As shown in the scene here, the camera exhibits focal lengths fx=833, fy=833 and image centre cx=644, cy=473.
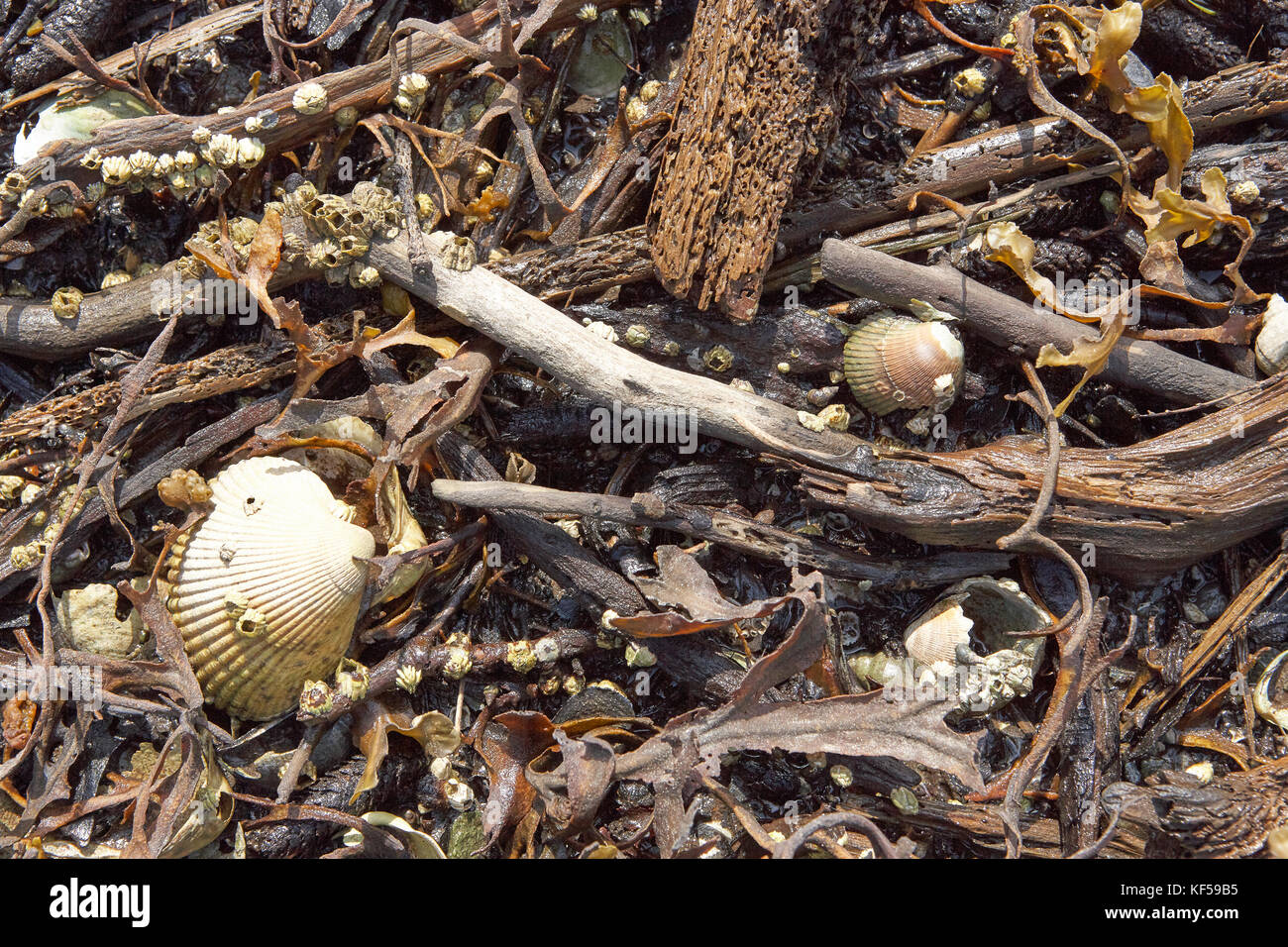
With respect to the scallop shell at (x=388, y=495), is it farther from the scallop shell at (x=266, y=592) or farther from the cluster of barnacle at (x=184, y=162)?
the cluster of barnacle at (x=184, y=162)

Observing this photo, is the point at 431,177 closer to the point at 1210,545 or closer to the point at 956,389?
the point at 956,389

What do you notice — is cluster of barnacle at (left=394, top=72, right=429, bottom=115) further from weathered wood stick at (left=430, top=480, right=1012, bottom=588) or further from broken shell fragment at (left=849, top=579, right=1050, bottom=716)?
broken shell fragment at (left=849, top=579, right=1050, bottom=716)

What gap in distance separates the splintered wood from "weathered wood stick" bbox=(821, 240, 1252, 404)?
10.3 inches

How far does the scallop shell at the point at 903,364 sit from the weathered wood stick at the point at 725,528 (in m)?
0.45

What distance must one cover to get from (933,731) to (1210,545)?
1.02m

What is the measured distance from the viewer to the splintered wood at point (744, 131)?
223 cm

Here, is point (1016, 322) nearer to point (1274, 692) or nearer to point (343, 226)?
point (1274, 692)

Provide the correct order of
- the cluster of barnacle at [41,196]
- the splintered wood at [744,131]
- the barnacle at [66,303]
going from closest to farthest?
the splintered wood at [744,131] → the cluster of barnacle at [41,196] → the barnacle at [66,303]

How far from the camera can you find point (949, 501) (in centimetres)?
230

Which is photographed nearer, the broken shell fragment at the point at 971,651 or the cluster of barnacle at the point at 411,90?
the broken shell fragment at the point at 971,651

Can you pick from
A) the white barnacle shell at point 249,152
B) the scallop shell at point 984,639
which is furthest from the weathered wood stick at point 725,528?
the white barnacle shell at point 249,152

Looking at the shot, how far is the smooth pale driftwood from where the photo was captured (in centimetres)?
234

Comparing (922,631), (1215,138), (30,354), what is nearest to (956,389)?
(922,631)

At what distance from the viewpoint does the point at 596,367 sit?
235cm
